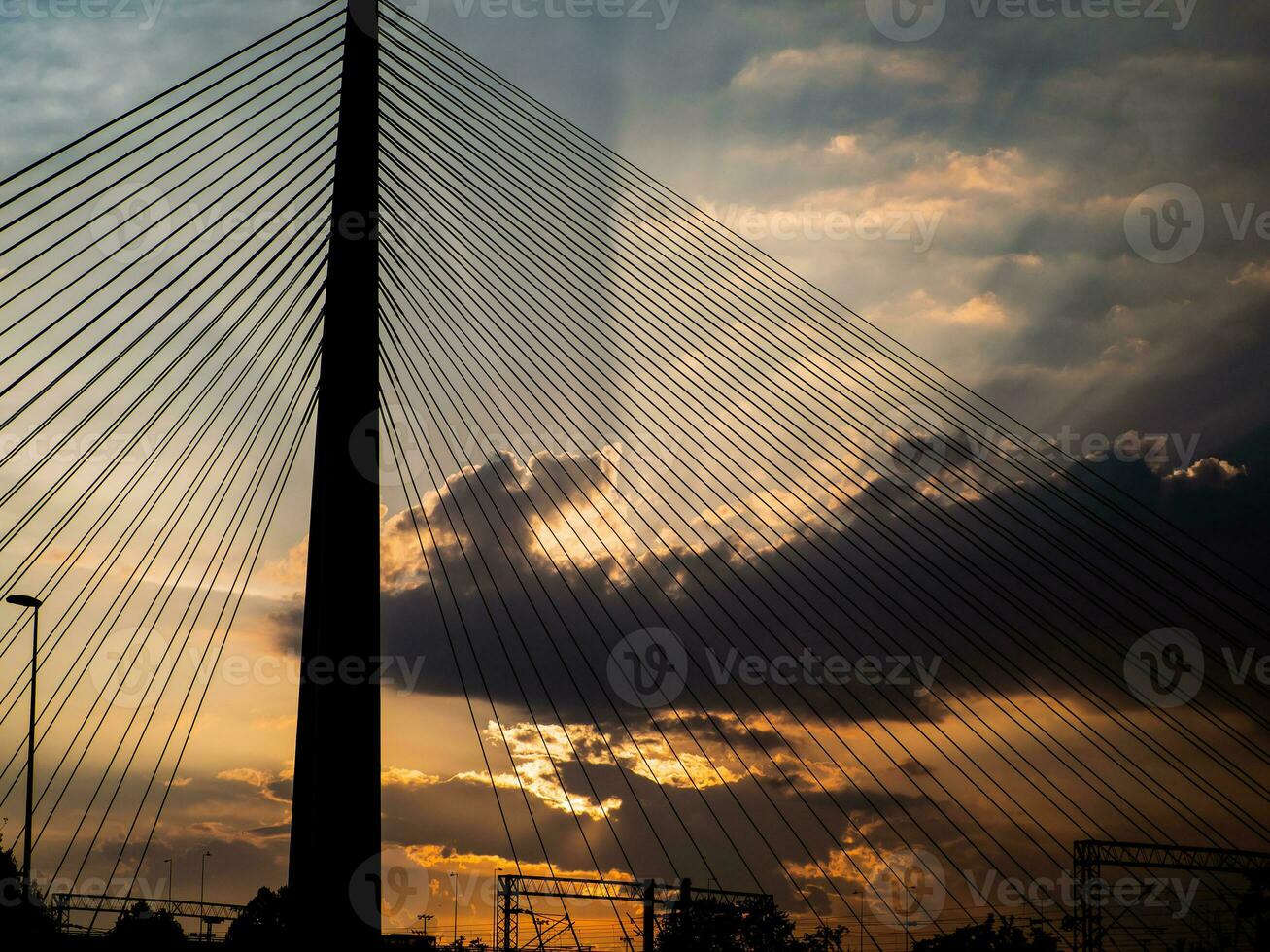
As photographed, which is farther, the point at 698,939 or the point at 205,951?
the point at 698,939

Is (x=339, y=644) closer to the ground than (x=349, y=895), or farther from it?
farther from it

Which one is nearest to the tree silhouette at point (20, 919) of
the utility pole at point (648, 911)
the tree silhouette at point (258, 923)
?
the tree silhouette at point (258, 923)

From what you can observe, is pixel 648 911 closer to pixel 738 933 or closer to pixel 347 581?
pixel 347 581

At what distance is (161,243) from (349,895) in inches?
361

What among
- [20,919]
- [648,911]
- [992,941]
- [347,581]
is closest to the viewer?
[347,581]

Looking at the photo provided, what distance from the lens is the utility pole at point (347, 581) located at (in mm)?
15156

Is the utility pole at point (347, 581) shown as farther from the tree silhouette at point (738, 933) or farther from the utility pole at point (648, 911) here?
the tree silhouette at point (738, 933)

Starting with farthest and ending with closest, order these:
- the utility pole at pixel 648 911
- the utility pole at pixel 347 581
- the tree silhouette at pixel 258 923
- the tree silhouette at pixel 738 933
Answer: the tree silhouette at pixel 738 933
the tree silhouette at pixel 258 923
the utility pole at pixel 648 911
the utility pole at pixel 347 581

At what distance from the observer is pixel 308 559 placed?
1656cm

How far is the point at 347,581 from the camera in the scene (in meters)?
16.2

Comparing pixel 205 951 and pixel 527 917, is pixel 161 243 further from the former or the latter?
pixel 527 917

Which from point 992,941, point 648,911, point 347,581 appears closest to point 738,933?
point 992,941

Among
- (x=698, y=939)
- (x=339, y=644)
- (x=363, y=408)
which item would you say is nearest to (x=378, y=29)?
(x=363, y=408)

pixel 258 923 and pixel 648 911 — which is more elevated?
pixel 648 911
